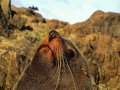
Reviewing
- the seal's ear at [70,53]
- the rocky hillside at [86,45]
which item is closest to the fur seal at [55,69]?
the seal's ear at [70,53]

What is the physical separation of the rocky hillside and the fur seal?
9.62 metres

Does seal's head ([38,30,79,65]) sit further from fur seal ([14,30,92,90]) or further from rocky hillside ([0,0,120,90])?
rocky hillside ([0,0,120,90])

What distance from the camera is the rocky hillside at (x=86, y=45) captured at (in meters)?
20.3

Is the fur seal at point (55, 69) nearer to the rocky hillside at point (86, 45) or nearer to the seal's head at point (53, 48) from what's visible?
the seal's head at point (53, 48)

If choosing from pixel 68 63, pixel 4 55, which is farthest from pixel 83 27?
pixel 68 63

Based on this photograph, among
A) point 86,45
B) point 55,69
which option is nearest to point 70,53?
point 55,69

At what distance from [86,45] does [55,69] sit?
22.6 m

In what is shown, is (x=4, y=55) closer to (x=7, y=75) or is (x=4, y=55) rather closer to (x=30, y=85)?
(x=7, y=75)

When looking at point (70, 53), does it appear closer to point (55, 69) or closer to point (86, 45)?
point (55, 69)

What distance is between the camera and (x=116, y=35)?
35219 mm

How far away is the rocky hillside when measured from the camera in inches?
801

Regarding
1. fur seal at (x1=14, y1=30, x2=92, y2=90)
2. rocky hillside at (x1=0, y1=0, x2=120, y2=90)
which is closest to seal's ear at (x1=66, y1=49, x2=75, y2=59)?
fur seal at (x1=14, y1=30, x2=92, y2=90)

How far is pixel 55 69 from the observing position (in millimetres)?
5746

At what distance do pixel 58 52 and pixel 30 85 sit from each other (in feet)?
1.92
